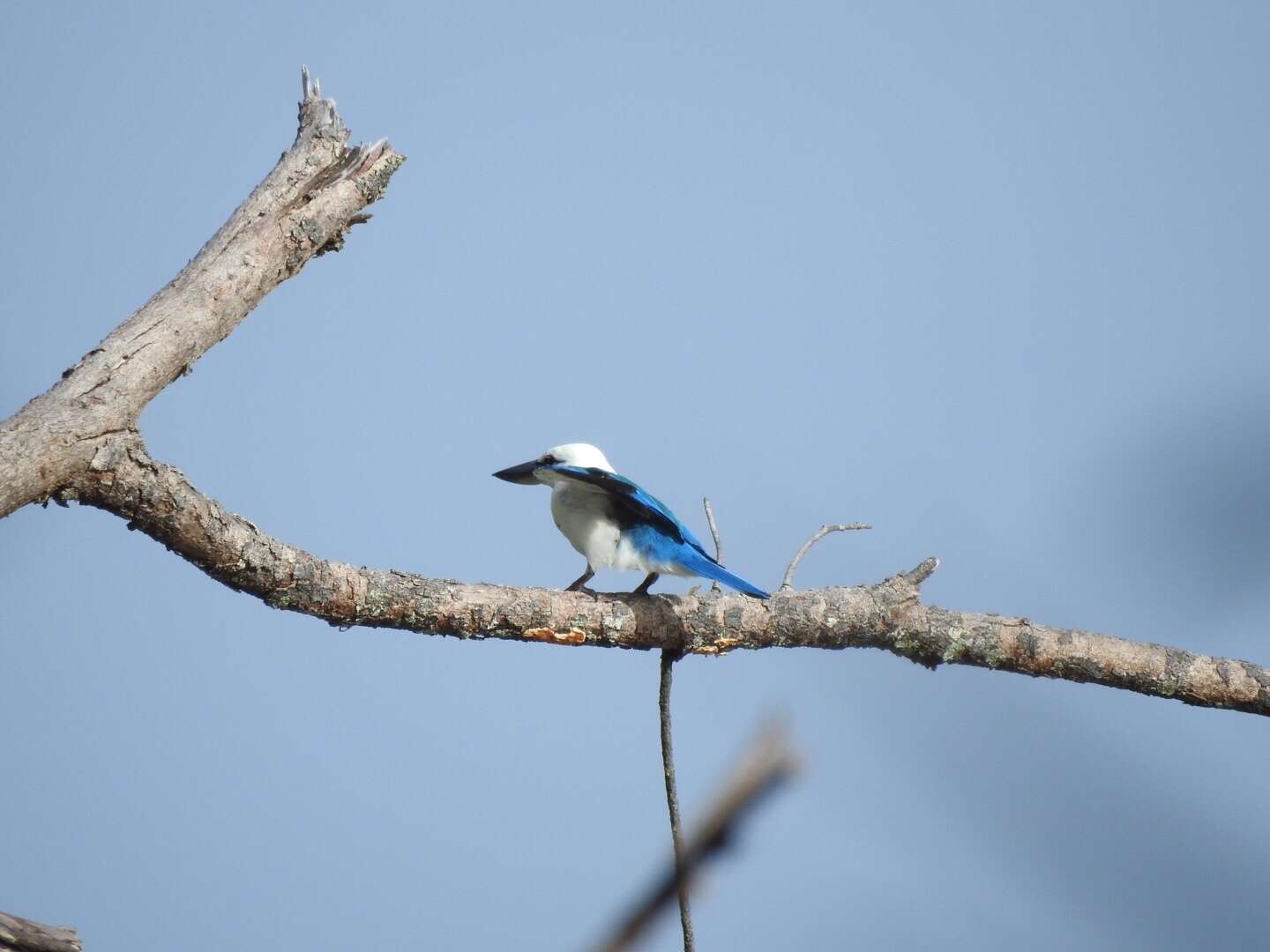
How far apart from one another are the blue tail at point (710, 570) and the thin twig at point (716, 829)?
5.74 feet

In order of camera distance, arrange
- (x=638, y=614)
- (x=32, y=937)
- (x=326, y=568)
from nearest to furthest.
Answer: (x=32, y=937) → (x=326, y=568) → (x=638, y=614)

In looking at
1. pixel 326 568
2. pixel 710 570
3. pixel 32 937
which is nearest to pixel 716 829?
pixel 32 937

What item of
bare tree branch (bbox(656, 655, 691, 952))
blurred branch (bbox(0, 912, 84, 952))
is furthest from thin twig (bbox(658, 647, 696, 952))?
blurred branch (bbox(0, 912, 84, 952))

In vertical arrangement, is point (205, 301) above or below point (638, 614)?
above

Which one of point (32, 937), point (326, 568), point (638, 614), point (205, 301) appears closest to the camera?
point (32, 937)

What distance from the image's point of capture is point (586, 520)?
2.44 metres

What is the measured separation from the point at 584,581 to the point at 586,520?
12cm

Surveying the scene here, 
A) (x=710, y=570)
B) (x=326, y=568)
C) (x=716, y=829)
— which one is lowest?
(x=716, y=829)

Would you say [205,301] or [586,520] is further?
[586,520]

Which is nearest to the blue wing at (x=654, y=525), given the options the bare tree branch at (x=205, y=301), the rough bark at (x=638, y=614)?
the rough bark at (x=638, y=614)

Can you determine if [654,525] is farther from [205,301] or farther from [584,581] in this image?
[205,301]

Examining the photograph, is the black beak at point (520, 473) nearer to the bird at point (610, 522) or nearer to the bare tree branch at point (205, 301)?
the bird at point (610, 522)

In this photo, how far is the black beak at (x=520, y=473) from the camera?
2.52 meters

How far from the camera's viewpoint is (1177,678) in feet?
8.59
